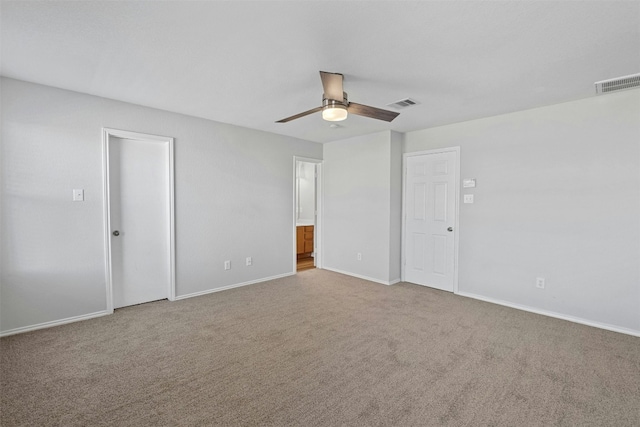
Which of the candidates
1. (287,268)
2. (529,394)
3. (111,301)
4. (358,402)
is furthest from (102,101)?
(529,394)

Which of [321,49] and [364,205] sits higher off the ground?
[321,49]

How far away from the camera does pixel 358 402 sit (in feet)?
6.41

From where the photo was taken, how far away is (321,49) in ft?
7.18

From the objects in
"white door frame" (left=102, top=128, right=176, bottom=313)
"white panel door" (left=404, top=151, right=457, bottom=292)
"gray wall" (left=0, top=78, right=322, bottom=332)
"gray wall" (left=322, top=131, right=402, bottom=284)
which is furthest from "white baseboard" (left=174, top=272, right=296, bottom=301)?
"white panel door" (left=404, top=151, right=457, bottom=292)

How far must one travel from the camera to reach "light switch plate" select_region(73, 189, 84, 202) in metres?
3.14

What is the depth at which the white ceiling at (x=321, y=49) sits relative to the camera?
177 cm

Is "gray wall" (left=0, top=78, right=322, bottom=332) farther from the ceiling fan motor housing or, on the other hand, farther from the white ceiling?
the ceiling fan motor housing

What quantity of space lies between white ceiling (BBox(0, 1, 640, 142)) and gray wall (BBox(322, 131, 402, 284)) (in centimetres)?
151

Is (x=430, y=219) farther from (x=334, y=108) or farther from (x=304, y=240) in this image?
(x=304, y=240)

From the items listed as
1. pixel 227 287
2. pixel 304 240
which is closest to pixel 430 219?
pixel 304 240

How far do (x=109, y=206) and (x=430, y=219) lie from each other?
14.0 ft

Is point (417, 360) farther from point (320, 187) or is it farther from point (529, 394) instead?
point (320, 187)

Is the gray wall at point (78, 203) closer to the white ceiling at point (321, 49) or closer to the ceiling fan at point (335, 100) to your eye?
the white ceiling at point (321, 49)

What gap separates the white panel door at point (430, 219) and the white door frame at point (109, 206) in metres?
3.46
